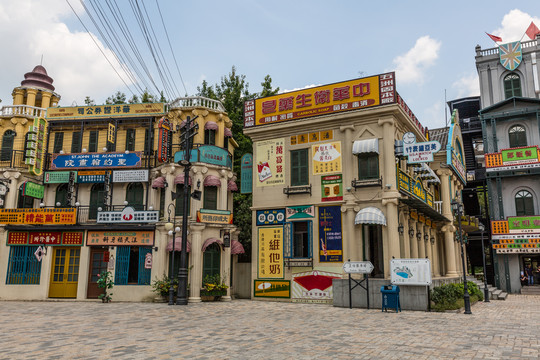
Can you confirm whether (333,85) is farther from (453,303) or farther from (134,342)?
(134,342)

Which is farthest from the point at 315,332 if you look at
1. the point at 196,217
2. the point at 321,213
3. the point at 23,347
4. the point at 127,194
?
the point at 127,194

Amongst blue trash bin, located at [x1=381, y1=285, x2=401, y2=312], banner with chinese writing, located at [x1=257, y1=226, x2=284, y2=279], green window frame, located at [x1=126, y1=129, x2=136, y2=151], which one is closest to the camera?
blue trash bin, located at [x1=381, y1=285, x2=401, y2=312]

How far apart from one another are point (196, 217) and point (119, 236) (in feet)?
14.7

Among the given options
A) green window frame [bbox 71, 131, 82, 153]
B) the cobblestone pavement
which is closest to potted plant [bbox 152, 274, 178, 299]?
the cobblestone pavement

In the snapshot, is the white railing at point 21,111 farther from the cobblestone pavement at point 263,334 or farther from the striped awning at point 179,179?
the cobblestone pavement at point 263,334

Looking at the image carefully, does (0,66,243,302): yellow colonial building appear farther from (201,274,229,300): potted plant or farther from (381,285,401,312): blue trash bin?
(381,285,401,312): blue trash bin

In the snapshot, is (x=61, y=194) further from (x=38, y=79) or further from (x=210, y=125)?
(x=210, y=125)

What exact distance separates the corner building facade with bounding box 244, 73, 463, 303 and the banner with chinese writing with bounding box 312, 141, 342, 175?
2.1 inches

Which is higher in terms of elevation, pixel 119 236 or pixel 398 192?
pixel 398 192

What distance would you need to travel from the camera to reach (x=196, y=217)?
22.0 m

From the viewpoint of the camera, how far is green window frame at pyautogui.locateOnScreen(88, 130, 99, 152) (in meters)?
25.3

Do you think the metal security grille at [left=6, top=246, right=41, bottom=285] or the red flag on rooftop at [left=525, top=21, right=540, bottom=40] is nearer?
the metal security grille at [left=6, top=246, right=41, bottom=285]

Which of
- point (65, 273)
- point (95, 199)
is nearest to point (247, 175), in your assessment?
point (95, 199)

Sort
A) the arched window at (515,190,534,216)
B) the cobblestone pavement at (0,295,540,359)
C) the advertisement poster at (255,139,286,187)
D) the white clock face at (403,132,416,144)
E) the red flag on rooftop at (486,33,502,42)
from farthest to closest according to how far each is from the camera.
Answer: the red flag on rooftop at (486,33,502,42) < the arched window at (515,190,534,216) < the advertisement poster at (255,139,286,187) < the white clock face at (403,132,416,144) < the cobblestone pavement at (0,295,540,359)
